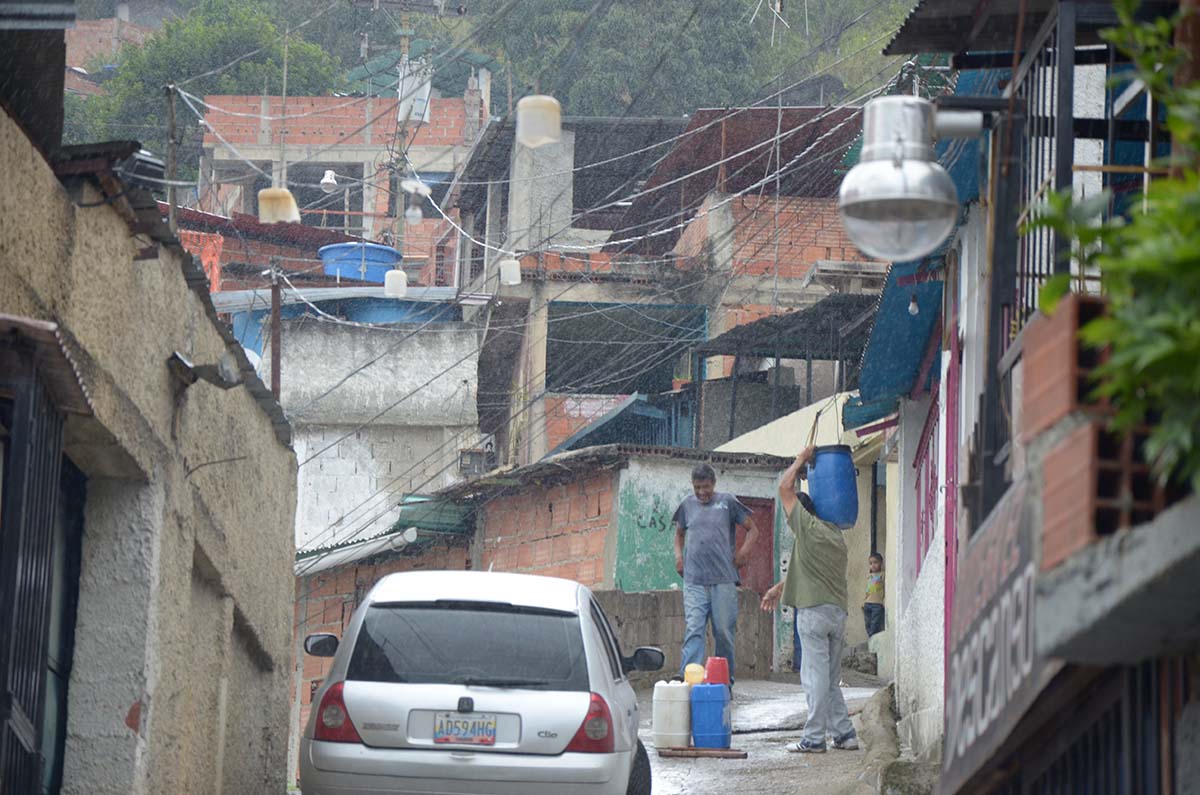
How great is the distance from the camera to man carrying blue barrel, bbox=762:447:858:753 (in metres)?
12.1

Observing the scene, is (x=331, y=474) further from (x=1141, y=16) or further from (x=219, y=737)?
(x=1141, y=16)

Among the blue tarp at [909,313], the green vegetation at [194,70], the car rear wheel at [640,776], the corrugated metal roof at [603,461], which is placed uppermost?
the green vegetation at [194,70]

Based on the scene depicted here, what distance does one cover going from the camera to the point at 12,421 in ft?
23.5

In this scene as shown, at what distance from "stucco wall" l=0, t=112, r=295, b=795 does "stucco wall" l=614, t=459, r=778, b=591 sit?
14456 mm

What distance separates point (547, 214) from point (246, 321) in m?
6.76

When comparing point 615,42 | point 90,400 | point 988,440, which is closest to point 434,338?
point 615,42

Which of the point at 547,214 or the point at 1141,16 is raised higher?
the point at 547,214

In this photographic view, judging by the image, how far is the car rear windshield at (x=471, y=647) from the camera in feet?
29.8

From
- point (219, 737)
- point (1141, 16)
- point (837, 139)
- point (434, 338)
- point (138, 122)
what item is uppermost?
point (138, 122)

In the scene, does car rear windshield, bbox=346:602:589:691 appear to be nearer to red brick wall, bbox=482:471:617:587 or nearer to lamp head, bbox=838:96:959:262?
lamp head, bbox=838:96:959:262

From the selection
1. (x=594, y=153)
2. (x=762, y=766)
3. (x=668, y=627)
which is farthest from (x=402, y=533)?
(x=762, y=766)

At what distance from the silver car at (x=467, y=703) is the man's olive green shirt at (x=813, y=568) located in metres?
2.97

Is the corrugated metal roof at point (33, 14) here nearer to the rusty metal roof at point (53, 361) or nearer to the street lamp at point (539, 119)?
the rusty metal roof at point (53, 361)

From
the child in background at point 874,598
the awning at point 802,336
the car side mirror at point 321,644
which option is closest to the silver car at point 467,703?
the car side mirror at point 321,644
